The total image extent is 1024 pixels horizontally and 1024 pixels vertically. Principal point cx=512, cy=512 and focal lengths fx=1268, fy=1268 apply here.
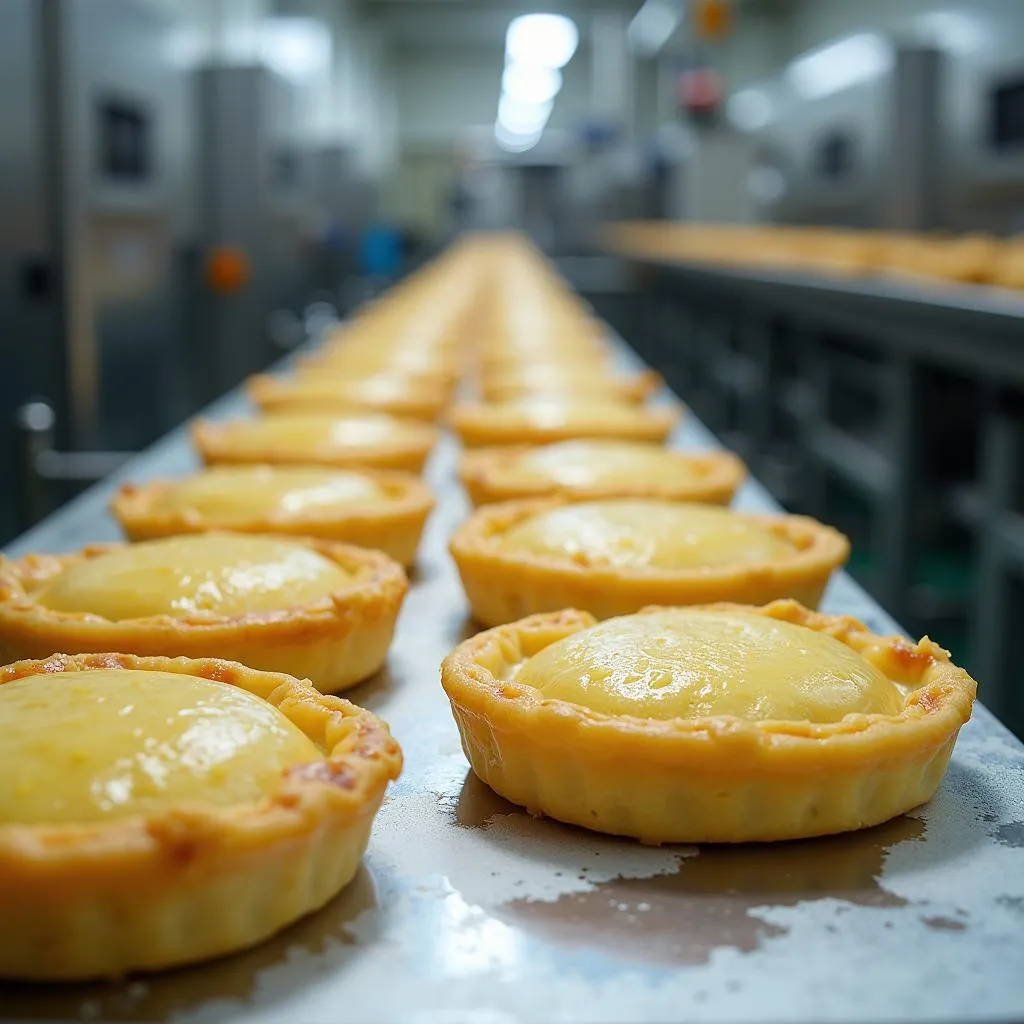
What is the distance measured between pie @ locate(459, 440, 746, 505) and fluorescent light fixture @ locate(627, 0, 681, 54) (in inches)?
435

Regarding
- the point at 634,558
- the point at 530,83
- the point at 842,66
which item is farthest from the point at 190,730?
the point at 530,83

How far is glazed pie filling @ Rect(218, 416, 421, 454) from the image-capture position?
7.69 ft

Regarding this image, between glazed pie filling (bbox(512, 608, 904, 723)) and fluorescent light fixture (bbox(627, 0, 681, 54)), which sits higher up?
fluorescent light fixture (bbox(627, 0, 681, 54))

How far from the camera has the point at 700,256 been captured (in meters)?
8.23

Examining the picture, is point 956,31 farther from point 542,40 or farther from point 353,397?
point 542,40

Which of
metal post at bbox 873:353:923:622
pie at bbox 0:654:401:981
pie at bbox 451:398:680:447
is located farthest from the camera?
metal post at bbox 873:353:923:622

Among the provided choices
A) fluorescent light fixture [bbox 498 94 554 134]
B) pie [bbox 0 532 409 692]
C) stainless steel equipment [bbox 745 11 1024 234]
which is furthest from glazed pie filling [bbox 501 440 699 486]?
fluorescent light fixture [bbox 498 94 554 134]

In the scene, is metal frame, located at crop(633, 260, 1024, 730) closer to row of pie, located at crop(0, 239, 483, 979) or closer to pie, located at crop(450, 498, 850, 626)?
pie, located at crop(450, 498, 850, 626)

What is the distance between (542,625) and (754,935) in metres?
0.49

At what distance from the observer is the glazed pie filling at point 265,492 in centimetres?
181

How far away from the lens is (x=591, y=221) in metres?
17.4

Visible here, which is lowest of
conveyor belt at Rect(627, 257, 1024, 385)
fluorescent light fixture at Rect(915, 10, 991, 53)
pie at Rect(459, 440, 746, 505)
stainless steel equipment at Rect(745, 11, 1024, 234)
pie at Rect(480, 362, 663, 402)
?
pie at Rect(459, 440, 746, 505)

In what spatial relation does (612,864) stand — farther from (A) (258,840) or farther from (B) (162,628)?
(B) (162,628)

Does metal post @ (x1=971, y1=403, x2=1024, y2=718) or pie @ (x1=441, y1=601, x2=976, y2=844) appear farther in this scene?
metal post @ (x1=971, y1=403, x2=1024, y2=718)
